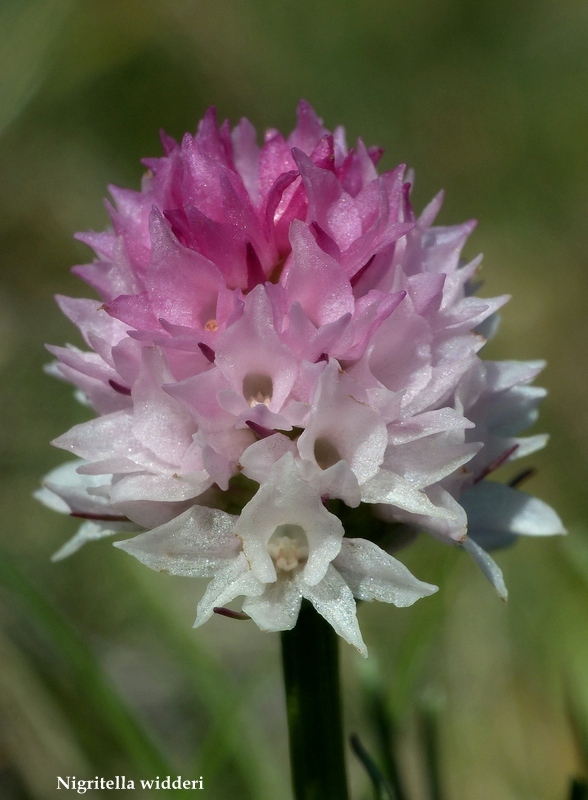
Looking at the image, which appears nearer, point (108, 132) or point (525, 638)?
point (525, 638)

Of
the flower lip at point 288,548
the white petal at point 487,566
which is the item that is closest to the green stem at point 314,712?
the flower lip at point 288,548

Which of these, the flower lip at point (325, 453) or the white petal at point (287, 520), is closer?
the white petal at point (287, 520)

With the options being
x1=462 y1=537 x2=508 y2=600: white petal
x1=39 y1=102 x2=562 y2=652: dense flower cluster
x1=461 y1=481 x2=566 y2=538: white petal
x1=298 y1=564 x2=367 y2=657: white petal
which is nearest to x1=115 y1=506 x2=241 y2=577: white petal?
x1=39 y1=102 x2=562 y2=652: dense flower cluster

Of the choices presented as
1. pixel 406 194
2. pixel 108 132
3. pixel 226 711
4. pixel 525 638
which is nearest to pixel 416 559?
pixel 525 638

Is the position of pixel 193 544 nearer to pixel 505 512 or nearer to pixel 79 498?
pixel 79 498

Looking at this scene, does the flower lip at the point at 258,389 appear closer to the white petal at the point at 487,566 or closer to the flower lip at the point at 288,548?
the flower lip at the point at 288,548

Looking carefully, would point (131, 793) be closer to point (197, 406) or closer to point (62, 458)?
point (62, 458)

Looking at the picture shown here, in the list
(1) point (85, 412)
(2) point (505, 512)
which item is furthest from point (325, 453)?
(1) point (85, 412)
